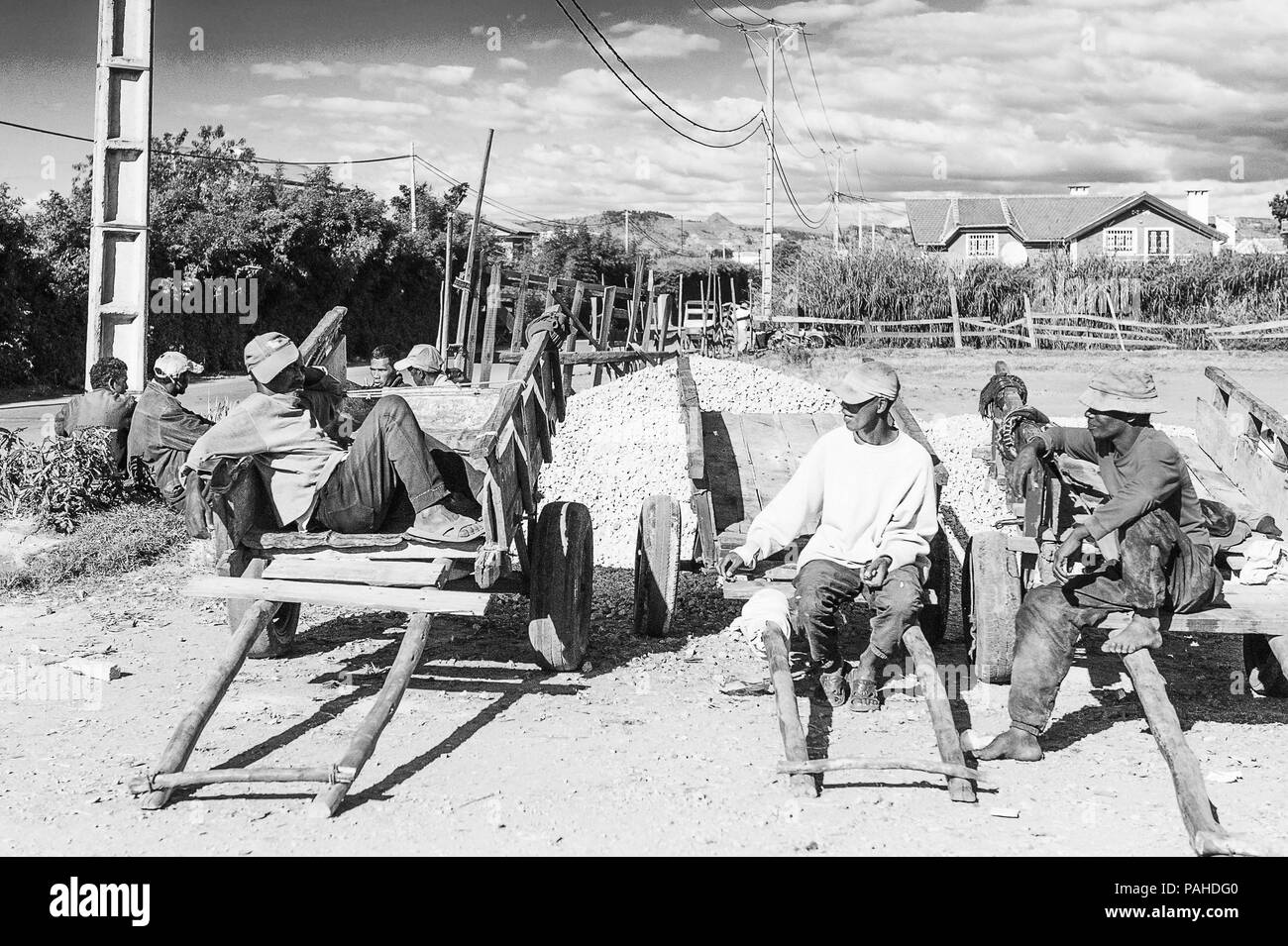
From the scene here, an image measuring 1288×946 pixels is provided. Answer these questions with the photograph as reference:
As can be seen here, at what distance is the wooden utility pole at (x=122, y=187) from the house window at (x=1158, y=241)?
162 ft

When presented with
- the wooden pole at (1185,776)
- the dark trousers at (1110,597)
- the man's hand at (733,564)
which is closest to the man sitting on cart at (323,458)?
→ the man's hand at (733,564)

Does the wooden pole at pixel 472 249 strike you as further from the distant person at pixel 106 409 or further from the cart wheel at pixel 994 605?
the cart wheel at pixel 994 605

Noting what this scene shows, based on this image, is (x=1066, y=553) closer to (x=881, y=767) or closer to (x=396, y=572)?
(x=881, y=767)

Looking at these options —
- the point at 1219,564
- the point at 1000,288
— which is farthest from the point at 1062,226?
the point at 1219,564

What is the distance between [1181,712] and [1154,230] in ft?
167

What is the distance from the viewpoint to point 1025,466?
557 centimetres

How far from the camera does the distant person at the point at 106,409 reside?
8570mm

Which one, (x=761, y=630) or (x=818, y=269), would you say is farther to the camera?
(x=818, y=269)

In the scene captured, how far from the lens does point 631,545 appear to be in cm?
882

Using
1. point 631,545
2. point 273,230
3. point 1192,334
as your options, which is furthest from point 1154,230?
point 631,545

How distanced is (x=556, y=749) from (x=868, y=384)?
6.97 feet

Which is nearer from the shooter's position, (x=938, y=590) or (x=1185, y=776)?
(x=1185, y=776)

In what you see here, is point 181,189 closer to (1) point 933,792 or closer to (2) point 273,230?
(2) point 273,230
